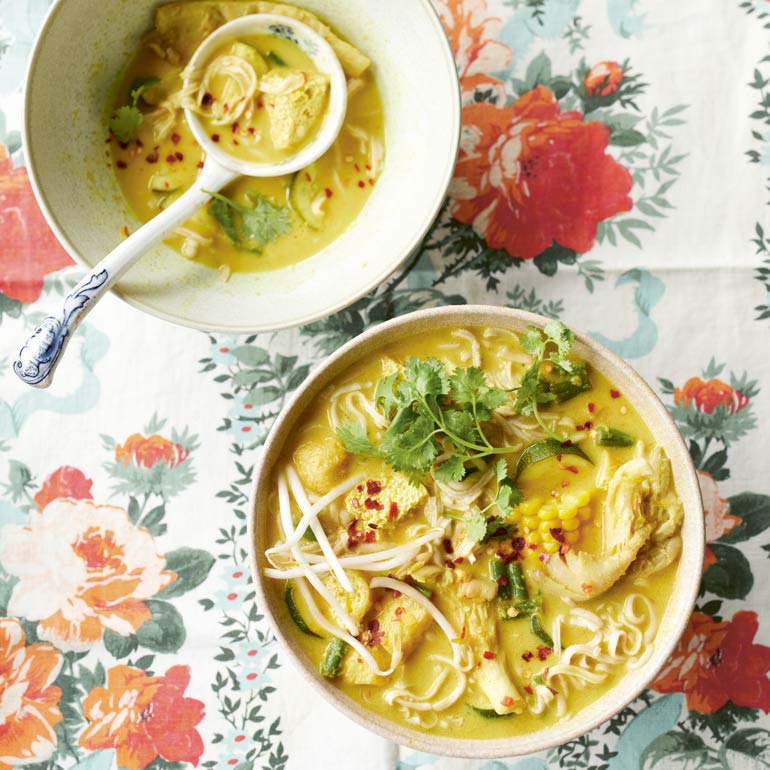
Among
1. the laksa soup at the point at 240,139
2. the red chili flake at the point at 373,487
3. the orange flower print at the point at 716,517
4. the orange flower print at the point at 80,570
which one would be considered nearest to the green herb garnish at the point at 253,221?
the laksa soup at the point at 240,139

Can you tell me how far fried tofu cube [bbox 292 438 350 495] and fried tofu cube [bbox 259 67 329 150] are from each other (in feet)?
2.60

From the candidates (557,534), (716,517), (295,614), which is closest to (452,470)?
(557,534)

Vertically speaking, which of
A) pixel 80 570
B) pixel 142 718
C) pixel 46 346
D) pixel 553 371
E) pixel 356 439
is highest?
pixel 46 346

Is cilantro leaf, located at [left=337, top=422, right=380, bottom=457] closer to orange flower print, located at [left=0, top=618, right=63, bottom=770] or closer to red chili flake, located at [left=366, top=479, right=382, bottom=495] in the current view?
red chili flake, located at [left=366, top=479, right=382, bottom=495]

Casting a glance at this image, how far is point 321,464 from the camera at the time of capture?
2014mm

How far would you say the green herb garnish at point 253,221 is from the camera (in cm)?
223

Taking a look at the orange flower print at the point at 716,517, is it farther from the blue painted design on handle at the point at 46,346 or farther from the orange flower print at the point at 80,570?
the blue painted design on handle at the point at 46,346

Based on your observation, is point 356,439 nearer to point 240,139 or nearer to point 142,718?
point 240,139

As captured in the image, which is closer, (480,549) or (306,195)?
(480,549)

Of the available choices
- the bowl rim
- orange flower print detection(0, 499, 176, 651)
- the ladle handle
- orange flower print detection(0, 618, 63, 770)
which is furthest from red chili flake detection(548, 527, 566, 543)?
orange flower print detection(0, 618, 63, 770)

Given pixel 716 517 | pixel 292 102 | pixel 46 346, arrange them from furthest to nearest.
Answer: pixel 716 517, pixel 292 102, pixel 46 346

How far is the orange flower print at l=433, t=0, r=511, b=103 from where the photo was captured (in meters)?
2.33

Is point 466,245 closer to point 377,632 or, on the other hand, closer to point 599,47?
point 599,47

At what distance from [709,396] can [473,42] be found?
117 cm
